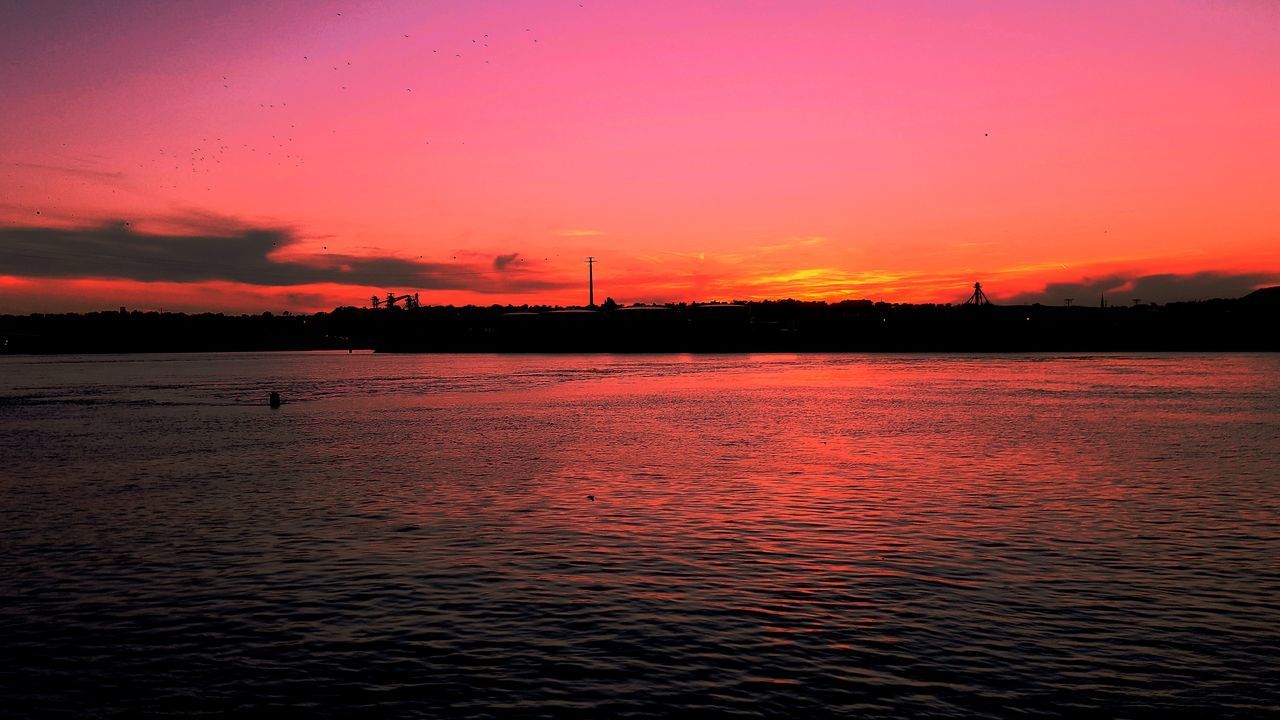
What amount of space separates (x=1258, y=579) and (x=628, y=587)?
1296 centimetres

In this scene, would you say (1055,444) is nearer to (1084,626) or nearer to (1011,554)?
(1011,554)

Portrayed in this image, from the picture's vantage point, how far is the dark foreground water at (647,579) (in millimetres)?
13617

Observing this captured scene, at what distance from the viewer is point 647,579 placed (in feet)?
66.5

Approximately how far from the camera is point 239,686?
13891mm

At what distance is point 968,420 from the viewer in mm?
63219

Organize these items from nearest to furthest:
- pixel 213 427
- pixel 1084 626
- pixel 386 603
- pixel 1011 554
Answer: pixel 1084 626, pixel 386 603, pixel 1011 554, pixel 213 427

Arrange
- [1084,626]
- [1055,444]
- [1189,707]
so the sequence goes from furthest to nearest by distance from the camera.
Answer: [1055,444] < [1084,626] < [1189,707]

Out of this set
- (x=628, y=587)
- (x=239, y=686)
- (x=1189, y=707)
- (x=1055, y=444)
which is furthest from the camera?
(x=1055, y=444)

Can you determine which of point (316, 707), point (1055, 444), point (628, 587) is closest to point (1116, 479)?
point (1055, 444)

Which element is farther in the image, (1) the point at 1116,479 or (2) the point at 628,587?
(1) the point at 1116,479

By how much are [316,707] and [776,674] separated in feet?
21.4

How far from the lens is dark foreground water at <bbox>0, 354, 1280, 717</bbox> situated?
44.7ft

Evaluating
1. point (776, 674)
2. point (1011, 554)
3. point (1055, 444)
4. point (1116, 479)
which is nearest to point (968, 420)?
point (1055, 444)

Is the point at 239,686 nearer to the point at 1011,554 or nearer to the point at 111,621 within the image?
the point at 111,621
